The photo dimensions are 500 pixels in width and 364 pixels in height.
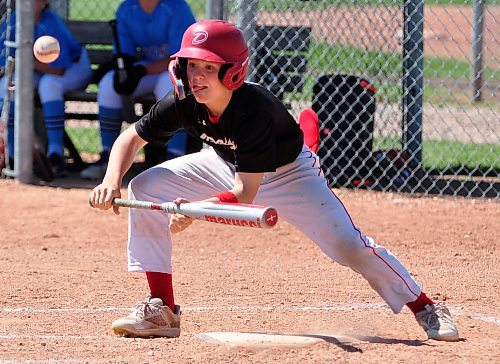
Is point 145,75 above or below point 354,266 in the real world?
below

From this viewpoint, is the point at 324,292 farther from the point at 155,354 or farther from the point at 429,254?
the point at 155,354

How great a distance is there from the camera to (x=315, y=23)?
31.1 ft

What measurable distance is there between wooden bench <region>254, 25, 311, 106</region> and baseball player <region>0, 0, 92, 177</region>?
1.53m

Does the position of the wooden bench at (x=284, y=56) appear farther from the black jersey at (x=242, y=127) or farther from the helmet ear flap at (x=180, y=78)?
the helmet ear flap at (x=180, y=78)

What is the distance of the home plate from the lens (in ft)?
12.8

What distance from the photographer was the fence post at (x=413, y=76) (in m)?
7.89

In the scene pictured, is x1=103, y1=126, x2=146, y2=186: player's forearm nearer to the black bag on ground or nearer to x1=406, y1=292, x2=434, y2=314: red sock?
x1=406, y1=292, x2=434, y2=314: red sock

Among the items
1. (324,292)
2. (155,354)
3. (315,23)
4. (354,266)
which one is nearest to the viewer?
(155,354)

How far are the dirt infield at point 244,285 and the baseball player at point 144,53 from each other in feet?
2.52

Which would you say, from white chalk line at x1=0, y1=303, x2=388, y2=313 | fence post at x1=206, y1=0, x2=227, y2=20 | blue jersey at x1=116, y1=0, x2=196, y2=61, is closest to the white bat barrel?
white chalk line at x1=0, y1=303, x2=388, y2=313

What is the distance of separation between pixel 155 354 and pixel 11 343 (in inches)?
24.2

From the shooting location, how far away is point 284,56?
8.27 meters

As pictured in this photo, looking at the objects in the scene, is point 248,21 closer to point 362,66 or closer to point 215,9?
point 215,9

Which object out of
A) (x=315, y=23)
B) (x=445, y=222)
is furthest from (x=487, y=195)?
(x=315, y=23)
